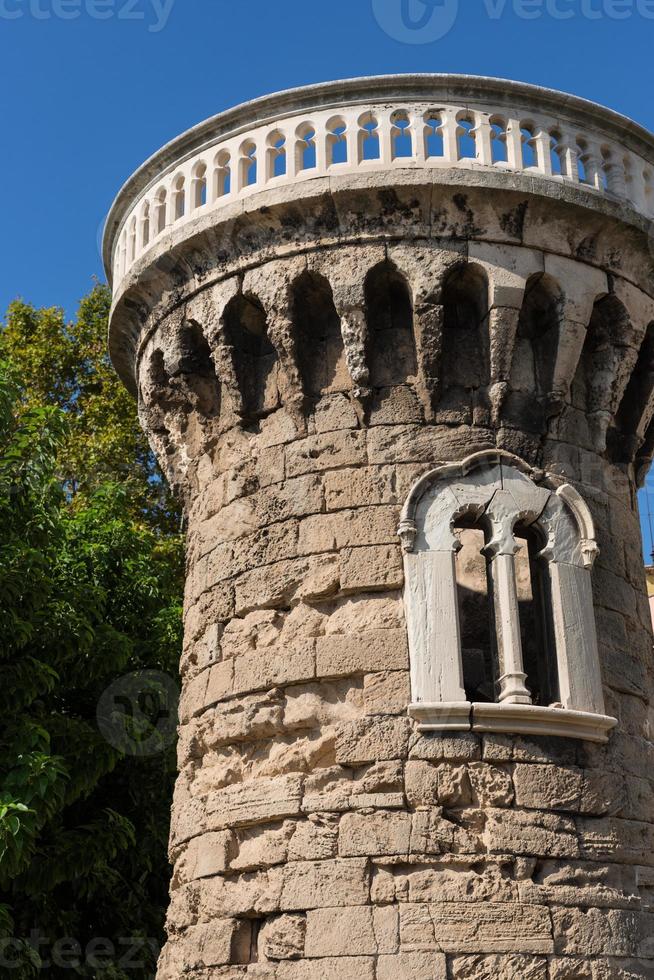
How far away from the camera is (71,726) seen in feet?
33.0

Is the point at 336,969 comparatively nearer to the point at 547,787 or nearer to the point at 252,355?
the point at 547,787

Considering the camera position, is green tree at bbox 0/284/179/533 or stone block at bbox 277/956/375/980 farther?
green tree at bbox 0/284/179/533

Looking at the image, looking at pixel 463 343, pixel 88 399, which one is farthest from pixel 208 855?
pixel 88 399

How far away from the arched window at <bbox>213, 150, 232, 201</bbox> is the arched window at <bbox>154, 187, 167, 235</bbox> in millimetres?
615

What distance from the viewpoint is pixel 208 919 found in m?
6.81

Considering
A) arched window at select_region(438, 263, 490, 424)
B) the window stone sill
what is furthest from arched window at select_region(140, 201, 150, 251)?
the window stone sill

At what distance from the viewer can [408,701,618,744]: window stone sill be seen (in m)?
6.46

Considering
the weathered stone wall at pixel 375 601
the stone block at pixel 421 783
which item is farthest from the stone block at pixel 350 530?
the stone block at pixel 421 783

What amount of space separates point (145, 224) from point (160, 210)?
23 cm

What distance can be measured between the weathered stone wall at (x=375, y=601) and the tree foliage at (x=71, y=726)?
1745 mm

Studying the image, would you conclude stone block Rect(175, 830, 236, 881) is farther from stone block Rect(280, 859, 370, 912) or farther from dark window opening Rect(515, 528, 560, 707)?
dark window opening Rect(515, 528, 560, 707)

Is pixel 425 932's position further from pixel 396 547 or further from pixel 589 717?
pixel 396 547

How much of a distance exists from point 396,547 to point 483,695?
1043 mm

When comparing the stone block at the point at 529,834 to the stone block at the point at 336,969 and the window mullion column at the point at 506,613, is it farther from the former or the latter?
the stone block at the point at 336,969
